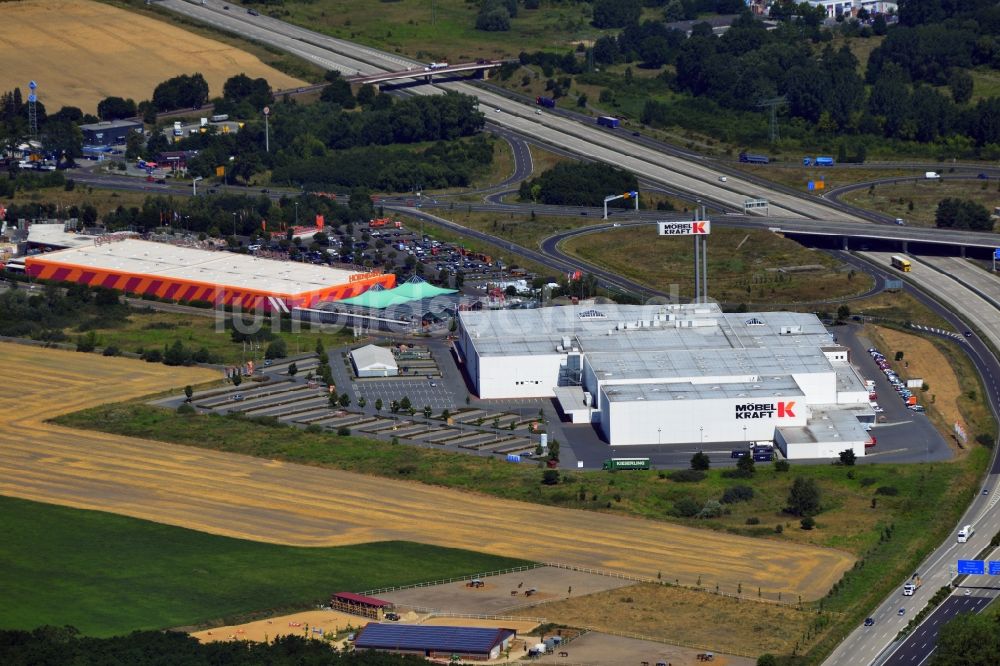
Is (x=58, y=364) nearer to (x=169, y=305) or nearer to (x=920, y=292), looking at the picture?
(x=169, y=305)

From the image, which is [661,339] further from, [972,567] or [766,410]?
[972,567]

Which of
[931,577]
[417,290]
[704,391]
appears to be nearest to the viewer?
[931,577]

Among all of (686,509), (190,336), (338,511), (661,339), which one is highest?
(661,339)

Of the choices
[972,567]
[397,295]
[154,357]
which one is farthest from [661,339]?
[972,567]

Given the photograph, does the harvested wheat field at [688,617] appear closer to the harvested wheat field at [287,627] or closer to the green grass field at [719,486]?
the green grass field at [719,486]

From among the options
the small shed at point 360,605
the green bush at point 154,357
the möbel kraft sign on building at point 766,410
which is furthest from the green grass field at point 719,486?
the small shed at point 360,605

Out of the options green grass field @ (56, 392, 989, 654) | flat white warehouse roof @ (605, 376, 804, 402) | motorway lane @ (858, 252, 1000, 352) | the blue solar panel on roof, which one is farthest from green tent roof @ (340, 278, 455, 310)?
the blue solar panel on roof
